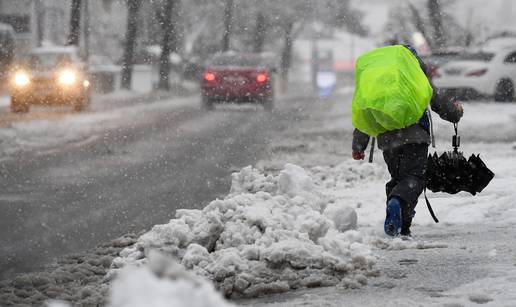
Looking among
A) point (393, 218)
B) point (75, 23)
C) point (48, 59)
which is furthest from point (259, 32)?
point (393, 218)

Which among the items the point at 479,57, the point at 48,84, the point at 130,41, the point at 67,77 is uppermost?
the point at 479,57

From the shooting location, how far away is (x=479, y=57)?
27.1 m

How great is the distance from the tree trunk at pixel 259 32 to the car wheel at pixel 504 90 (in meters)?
36.2

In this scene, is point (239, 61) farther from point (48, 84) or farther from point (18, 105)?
point (18, 105)

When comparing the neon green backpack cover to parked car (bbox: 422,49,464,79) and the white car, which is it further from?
parked car (bbox: 422,49,464,79)

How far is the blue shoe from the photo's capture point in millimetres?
6672

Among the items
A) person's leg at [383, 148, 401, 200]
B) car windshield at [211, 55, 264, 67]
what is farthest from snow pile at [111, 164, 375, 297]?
car windshield at [211, 55, 264, 67]

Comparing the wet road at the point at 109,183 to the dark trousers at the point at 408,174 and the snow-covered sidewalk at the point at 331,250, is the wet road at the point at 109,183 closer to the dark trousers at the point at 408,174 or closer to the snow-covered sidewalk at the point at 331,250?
the snow-covered sidewalk at the point at 331,250

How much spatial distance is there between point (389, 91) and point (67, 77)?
20878 mm

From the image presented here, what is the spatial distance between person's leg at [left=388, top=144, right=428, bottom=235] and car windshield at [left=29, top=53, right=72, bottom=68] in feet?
69.0

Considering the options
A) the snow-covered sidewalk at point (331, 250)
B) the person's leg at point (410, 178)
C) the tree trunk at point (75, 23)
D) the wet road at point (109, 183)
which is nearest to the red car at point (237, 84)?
the wet road at point (109, 183)

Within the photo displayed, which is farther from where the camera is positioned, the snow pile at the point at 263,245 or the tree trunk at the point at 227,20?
the tree trunk at the point at 227,20

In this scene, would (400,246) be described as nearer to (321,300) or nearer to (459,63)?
(321,300)

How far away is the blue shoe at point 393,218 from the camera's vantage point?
6.67 meters
